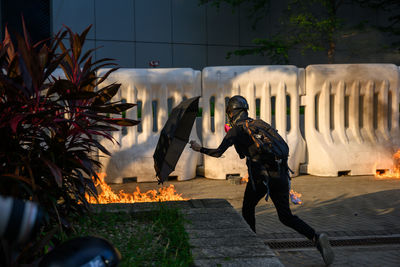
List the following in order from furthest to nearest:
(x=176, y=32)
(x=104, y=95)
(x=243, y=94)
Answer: (x=176, y=32) < (x=243, y=94) < (x=104, y=95)

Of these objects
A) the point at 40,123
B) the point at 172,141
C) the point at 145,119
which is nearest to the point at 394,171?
the point at 145,119

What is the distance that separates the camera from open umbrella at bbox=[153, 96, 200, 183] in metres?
4.25

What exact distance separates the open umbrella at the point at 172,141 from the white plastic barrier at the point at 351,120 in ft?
18.2

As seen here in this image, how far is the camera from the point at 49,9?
56.4 ft

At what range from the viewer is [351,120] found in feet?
31.6

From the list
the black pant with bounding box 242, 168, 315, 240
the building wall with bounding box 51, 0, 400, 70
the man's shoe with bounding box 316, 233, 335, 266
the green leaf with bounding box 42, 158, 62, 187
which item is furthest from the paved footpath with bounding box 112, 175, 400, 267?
the building wall with bounding box 51, 0, 400, 70

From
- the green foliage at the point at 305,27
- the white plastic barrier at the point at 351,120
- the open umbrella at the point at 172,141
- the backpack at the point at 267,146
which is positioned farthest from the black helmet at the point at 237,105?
the green foliage at the point at 305,27

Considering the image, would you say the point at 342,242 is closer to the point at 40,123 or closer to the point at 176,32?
the point at 40,123

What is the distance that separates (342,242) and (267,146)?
174 cm

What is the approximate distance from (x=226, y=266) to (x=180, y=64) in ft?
55.5

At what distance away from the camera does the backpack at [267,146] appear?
14.5 ft

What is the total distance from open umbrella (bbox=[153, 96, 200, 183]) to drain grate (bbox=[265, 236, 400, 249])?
1681 millimetres

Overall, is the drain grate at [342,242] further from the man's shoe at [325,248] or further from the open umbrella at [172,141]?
the open umbrella at [172,141]

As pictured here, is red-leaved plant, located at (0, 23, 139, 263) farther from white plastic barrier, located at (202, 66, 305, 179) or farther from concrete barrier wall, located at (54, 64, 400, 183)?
white plastic barrier, located at (202, 66, 305, 179)
